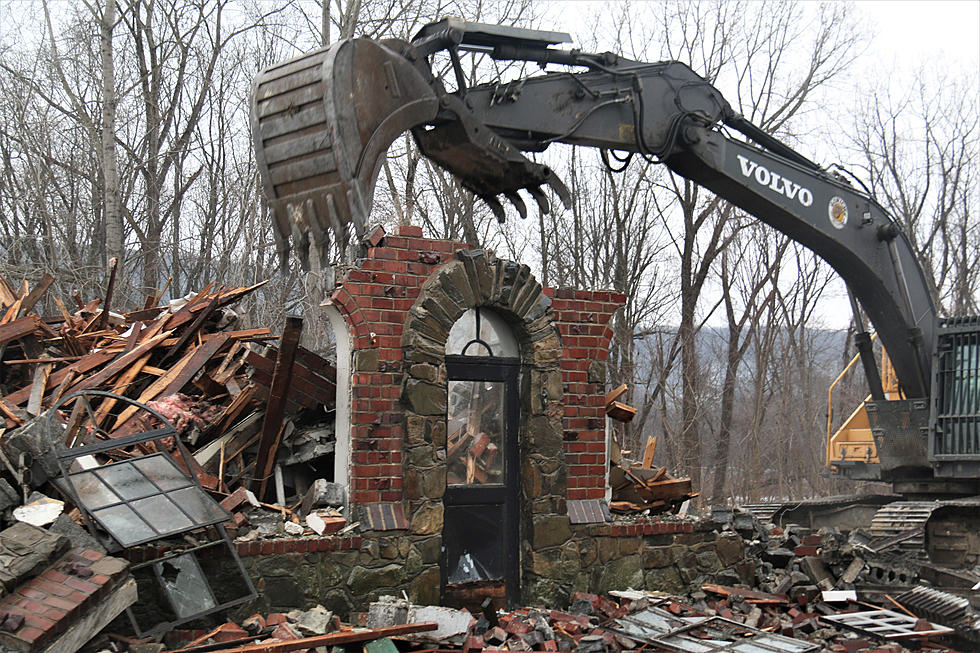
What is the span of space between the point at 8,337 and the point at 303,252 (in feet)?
15.0

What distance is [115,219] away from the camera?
18.1 meters

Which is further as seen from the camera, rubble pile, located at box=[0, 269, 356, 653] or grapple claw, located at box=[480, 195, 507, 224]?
grapple claw, located at box=[480, 195, 507, 224]

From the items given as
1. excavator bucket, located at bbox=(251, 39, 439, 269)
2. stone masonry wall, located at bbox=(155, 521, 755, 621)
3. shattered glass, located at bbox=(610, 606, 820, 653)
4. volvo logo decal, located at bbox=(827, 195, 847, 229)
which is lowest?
shattered glass, located at bbox=(610, 606, 820, 653)

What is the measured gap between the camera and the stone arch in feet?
24.1

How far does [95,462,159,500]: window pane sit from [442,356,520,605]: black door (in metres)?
2.36

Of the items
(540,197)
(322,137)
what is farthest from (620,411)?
(322,137)

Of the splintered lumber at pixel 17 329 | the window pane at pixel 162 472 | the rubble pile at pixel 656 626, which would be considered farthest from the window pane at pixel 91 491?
the splintered lumber at pixel 17 329

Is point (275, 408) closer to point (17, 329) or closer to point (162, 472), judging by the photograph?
point (162, 472)

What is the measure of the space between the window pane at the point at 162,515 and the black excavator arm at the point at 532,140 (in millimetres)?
1982

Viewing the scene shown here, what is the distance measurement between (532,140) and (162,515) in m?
3.92

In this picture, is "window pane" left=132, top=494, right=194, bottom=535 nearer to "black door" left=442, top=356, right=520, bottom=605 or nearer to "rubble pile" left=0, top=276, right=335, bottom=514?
"rubble pile" left=0, top=276, right=335, bottom=514

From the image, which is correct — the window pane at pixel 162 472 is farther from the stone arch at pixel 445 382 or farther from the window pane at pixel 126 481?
the stone arch at pixel 445 382

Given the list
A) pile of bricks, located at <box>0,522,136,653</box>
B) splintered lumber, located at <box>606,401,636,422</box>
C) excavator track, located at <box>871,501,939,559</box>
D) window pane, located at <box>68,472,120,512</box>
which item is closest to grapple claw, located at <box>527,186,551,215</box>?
splintered lumber, located at <box>606,401,636,422</box>

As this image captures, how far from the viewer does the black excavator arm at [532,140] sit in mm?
5500
